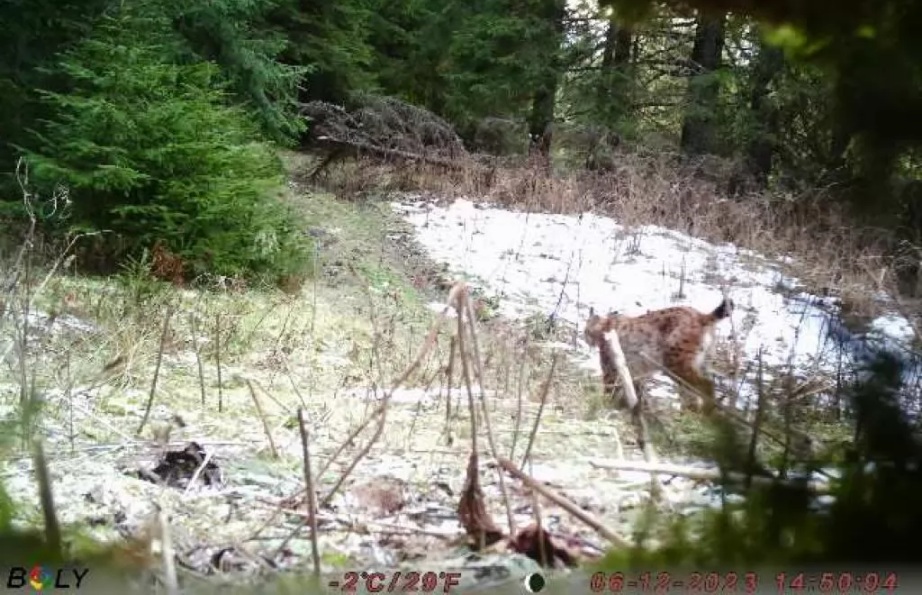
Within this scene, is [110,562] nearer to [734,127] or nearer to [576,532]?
[576,532]

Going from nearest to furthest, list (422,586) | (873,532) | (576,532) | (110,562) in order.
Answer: (873,532) < (110,562) < (422,586) < (576,532)

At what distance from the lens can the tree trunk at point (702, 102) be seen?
11.0m

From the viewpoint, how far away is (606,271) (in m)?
8.47

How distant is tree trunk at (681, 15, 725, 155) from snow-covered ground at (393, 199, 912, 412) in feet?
7.25

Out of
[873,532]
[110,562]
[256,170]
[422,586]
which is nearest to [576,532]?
[422,586]

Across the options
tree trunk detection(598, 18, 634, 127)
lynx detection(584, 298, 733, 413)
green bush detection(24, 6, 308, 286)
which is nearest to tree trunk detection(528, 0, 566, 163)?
tree trunk detection(598, 18, 634, 127)

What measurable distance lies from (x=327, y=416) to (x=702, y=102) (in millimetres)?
9017

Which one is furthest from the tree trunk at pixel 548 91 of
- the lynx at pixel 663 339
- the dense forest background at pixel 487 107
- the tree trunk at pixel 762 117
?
the lynx at pixel 663 339

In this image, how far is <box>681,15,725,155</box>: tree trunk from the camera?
11.0 metres

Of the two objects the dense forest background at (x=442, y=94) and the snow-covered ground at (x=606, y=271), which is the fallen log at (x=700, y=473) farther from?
the snow-covered ground at (x=606, y=271)

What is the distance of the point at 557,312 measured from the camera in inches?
278

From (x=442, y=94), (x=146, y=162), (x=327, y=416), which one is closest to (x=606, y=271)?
(x=146, y=162)

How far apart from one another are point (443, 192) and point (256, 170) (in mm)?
4529

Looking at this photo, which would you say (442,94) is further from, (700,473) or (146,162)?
(700,473)
